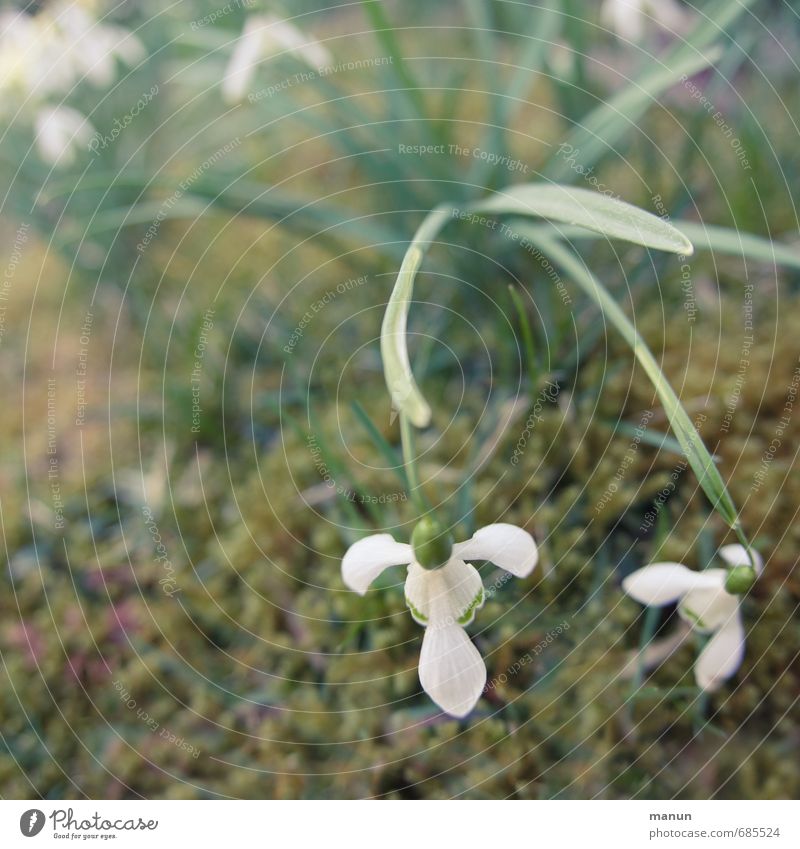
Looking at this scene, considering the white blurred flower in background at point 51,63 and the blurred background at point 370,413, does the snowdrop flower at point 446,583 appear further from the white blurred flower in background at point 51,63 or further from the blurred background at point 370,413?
the white blurred flower in background at point 51,63

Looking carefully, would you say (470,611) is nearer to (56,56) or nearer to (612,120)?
(612,120)

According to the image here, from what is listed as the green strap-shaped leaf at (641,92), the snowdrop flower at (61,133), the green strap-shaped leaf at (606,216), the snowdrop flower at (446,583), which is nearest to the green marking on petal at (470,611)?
the snowdrop flower at (446,583)

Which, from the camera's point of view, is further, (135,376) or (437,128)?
(135,376)

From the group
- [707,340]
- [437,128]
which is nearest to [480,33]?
[437,128]

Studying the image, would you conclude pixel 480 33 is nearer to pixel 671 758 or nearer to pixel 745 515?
pixel 745 515

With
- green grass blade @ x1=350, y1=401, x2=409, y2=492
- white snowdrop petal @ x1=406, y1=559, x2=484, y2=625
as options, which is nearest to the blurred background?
green grass blade @ x1=350, y1=401, x2=409, y2=492

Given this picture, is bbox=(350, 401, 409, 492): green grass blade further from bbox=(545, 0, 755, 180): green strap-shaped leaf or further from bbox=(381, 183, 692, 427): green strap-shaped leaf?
bbox=(545, 0, 755, 180): green strap-shaped leaf
